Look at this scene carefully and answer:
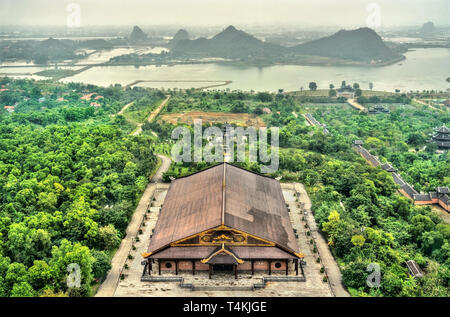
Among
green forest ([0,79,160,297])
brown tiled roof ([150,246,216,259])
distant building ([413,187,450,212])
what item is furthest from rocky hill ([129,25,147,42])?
brown tiled roof ([150,246,216,259])

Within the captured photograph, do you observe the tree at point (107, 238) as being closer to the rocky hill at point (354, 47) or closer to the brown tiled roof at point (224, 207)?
the brown tiled roof at point (224, 207)

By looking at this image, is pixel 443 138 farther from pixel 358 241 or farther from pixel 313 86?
pixel 313 86

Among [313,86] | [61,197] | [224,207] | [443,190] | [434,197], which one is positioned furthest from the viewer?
[313,86]

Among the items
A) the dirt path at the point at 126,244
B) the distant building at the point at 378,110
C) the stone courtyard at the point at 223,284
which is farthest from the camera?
the distant building at the point at 378,110

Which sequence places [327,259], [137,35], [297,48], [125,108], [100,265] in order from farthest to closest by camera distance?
1. [137,35]
2. [297,48]
3. [125,108]
4. [327,259]
5. [100,265]

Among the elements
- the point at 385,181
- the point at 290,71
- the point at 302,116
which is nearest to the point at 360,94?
the point at 302,116

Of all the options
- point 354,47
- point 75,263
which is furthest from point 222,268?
point 354,47

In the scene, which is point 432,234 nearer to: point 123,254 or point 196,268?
point 196,268

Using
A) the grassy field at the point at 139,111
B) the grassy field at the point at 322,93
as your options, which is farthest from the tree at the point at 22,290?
the grassy field at the point at 322,93
